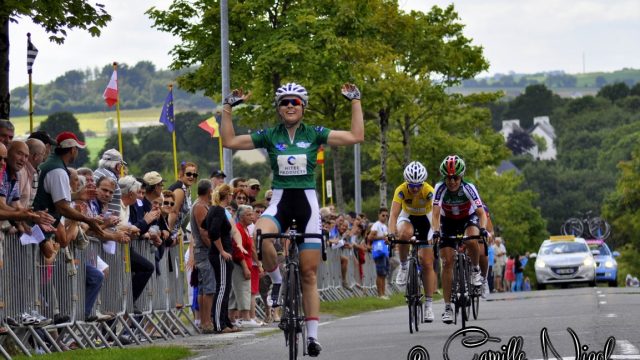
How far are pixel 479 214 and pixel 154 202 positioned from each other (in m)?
4.24

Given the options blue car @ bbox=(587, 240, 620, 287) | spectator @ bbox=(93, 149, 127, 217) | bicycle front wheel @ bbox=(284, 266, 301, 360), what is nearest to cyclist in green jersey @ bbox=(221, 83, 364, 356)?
bicycle front wheel @ bbox=(284, 266, 301, 360)

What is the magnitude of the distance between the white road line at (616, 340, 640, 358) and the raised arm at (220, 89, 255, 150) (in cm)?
374

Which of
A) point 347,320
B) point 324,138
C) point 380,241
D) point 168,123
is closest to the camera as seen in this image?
point 324,138

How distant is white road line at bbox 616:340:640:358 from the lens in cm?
1334

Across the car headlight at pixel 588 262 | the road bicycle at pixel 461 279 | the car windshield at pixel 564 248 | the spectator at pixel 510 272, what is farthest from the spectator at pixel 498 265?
the road bicycle at pixel 461 279

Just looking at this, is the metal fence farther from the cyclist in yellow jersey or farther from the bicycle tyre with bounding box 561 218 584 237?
the bicycle tyre with bounding box 561 218 584 237

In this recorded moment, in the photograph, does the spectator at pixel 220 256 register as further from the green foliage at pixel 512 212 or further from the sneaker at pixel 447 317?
the green foliage at pixel 512 212

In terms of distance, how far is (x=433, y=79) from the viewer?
51.8 meters

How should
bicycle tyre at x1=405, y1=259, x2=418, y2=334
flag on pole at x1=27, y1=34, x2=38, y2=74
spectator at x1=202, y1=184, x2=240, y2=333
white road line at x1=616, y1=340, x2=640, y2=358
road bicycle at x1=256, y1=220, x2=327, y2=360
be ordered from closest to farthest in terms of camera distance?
road bicycle at x1=256, y1=220, x2=327, y2=360 < white road line at x1=616, y1=340, x2=640, y2=358 < bicycle tyre at x1=405, y1=259, x2=418, y2=334 < spectator at x1=202, y1=184, x2=240, y2=333 < flag on pole at x1=27, y1=34, x2=38, y2=74

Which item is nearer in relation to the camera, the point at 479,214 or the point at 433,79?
the point at 479,214

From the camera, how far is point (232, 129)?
13.9 metres

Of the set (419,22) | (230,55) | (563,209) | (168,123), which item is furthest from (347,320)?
(563,209)

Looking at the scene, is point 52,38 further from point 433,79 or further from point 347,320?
point 433,79

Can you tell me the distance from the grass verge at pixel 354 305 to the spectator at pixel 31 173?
12.0 meters
